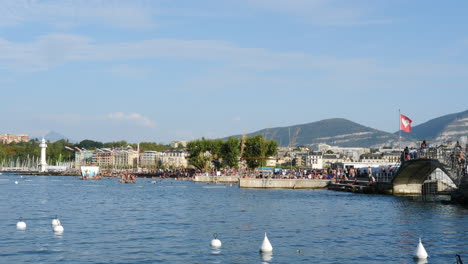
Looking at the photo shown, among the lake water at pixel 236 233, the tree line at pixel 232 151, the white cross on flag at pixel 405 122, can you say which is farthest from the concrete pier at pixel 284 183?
the tree line at pixel 232 151

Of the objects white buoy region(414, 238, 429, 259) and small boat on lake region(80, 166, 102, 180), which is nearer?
white buoy region(414, 238, 429, 259)

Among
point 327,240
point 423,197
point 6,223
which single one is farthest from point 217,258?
point 423,197

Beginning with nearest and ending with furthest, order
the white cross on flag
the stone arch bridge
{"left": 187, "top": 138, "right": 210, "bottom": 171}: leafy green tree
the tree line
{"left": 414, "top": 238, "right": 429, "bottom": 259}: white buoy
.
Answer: {"left": 414, "top": 238, "right": 429, "bottom": 259}: white buoy
the stone arch bridge
the white cross on flag
the tree line
{"left": 187, "top": 138, "right": 210, "bottom": 171}: leafy green tree

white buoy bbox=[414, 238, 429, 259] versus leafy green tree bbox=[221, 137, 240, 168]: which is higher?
leafy green tree bbox=[221, 137, 240, 168]

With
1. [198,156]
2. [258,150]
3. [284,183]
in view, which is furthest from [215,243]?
[198,156]

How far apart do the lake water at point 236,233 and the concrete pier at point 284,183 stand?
35.8 m

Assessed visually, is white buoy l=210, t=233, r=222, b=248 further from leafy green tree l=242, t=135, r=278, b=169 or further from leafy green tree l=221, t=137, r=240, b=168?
leafy green tree l=221, t=137, r=240, b=168

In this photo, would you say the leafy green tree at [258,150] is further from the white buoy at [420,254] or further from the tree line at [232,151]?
the white buoy at [420,254]

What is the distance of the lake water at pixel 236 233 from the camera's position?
3108 centimetres

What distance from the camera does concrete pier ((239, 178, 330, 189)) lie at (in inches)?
3905

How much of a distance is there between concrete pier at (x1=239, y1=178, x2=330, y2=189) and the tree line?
138 feet

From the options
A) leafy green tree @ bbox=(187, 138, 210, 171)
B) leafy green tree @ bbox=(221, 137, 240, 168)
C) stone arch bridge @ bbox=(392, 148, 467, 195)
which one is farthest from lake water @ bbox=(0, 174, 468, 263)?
leafy green tree @ bbox=(187, 138, 210, 171)

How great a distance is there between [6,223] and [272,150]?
11460cm

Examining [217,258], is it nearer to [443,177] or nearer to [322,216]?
[322,216]
